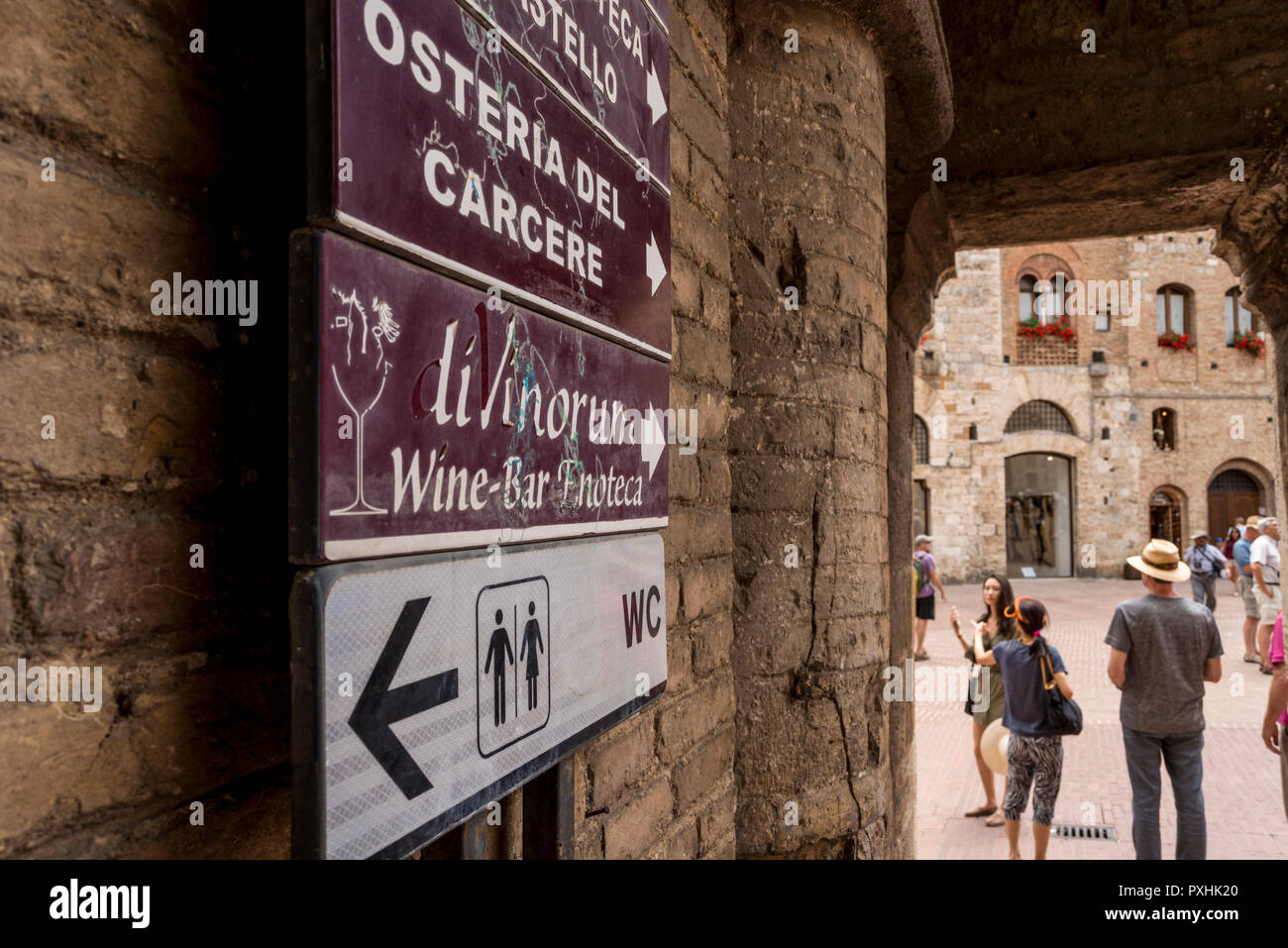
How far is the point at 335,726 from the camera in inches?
36.2

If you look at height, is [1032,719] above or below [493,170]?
below

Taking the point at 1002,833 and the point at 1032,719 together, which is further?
the point at 1002,833

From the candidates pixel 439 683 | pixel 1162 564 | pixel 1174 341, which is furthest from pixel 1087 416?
pixel 439 683

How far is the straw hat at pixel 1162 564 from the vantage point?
409 centimetres

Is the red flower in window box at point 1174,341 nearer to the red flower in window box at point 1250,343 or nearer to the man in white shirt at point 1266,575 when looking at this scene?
the red flower in window box at point 1250,343

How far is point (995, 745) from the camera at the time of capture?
197 inches

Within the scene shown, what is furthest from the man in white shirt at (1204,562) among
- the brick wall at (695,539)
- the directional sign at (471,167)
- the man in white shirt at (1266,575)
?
the directional sign at (471,167)

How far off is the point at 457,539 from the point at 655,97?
121 centimetres

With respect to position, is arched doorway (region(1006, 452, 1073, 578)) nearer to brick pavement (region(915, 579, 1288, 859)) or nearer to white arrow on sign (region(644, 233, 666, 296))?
brick pavement (region(915, 579, 1288, 859))

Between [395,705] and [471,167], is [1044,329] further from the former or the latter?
[395,705]

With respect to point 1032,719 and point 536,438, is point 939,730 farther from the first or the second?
point 536,438

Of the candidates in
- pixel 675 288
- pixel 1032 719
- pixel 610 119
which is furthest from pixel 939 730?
pixel 610 119

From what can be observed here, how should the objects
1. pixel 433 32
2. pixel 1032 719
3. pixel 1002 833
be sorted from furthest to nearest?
pixel 1002 833 → pixel 1032 719 → pixel 433 32
